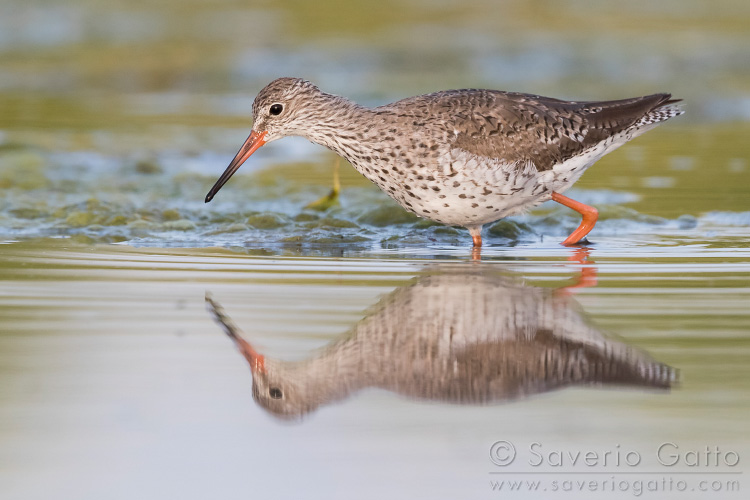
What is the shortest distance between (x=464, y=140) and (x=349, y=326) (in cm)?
313

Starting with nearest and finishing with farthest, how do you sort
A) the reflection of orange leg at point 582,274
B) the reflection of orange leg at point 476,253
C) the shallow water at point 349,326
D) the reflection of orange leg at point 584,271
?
1. the shallow water at point 349,326
2. the reflection of orange leg at point 582,274
3. the reflection of orange leg at point 584,271
4. the reflection of orange leg at point 476,253

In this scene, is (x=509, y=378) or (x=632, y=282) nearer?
(x=509, y=378)

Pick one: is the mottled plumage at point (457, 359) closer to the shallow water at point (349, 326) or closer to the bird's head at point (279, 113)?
the shallow water at point (349, 326)

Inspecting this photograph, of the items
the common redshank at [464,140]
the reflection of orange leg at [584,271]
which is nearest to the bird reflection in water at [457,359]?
the reflection of orange leg at [584,271]

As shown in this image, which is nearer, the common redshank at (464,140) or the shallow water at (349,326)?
the shallow water at (349,326)

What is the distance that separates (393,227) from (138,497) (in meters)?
7.05

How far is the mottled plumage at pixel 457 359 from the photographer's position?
5594 millimetres

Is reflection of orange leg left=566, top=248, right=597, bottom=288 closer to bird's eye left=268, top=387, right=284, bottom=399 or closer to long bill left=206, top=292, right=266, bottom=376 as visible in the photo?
long bill left=206, top=292, right=266, bottom=376

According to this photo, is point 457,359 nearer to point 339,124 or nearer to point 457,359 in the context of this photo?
point 457,359

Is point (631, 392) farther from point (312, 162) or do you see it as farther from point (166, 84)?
point (166, 84)

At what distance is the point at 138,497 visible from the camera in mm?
4301

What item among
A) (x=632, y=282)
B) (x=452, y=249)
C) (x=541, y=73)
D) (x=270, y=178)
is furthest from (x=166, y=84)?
(x=632, y=282)

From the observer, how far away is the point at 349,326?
6605 millimetres

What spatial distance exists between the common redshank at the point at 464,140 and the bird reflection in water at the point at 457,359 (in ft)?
7.21
